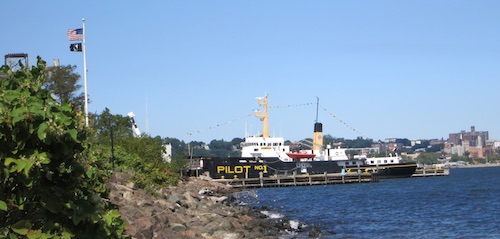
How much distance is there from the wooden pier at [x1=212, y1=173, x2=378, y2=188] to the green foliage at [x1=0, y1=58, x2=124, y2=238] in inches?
2488

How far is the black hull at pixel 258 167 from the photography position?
72562mm

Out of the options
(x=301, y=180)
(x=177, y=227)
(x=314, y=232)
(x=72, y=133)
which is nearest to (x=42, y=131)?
(x=72, y=133)

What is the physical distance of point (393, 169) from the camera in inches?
3300

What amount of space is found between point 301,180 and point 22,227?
2726 inches

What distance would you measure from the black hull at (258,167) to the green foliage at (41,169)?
66.0 m

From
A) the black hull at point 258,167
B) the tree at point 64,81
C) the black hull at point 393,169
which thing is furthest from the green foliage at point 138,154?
the black hull at point 393,169

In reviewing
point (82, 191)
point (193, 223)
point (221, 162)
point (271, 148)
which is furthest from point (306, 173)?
point (82, 191)

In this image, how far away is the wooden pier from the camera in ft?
235

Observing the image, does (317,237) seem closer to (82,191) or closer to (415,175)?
(82,191)

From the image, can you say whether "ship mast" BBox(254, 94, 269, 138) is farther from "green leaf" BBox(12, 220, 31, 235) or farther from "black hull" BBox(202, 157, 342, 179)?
"green leaf" BBox(12, 220, 31, 235)

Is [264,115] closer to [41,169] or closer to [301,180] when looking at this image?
[301,180]

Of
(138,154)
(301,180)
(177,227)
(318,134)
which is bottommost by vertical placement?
(301,180)

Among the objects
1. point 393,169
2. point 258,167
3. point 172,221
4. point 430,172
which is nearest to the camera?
point 172,221

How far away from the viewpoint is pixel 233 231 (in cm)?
2275
